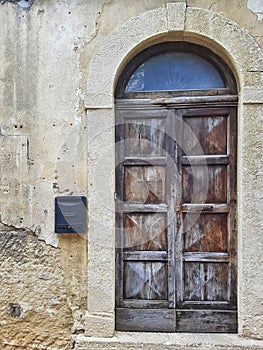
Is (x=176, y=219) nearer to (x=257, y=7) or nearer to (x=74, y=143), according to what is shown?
(x=74, y=143)

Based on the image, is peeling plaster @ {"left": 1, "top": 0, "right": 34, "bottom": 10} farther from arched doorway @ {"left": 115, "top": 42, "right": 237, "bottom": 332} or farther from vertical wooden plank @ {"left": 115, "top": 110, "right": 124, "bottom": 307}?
vertical wooden plank @ {"left": 115, "top": 110, "right": 124, "bottom": 307}

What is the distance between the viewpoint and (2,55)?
3.10 meters

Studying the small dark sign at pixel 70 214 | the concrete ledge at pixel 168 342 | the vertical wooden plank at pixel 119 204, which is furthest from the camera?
the vertical wooden plank at pixel 119 204

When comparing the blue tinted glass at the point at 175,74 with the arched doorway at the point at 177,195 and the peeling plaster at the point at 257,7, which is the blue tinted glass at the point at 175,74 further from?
the peeling plaster at the point at 257,7

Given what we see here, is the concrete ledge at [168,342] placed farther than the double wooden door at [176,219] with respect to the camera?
No

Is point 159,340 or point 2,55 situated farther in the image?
point 2,55

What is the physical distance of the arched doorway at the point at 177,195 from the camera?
303cm

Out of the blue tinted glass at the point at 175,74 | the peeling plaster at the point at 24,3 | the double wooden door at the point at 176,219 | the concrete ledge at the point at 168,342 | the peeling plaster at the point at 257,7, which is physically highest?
the peeling plaster at the point at 24,3

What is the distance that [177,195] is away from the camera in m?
3.05

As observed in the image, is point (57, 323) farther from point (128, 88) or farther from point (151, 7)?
point (151, 7)

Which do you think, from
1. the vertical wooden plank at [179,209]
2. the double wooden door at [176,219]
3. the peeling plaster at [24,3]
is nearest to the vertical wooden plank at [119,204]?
the double wooden door at [176,219]

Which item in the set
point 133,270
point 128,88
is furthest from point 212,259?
point 128,88

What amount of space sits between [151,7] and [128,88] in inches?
27.5

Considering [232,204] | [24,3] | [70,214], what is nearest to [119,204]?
[70,214]
